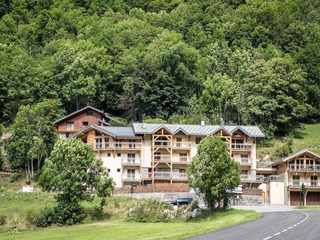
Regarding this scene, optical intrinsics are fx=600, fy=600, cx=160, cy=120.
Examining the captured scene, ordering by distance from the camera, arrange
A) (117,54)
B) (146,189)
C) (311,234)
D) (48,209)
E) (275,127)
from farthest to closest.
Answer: (117,54), (275,127), (146,189), (48,209), (311,234)

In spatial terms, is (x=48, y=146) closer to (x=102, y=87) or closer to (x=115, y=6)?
(x=102, y=87)

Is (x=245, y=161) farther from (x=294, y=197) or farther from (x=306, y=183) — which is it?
(x=306, y=183)

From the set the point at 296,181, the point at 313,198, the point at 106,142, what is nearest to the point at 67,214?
the point at 106,142

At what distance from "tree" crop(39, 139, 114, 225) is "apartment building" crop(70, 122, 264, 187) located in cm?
1864

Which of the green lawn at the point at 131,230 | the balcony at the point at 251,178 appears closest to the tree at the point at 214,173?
the green lawn at the point at 131,230

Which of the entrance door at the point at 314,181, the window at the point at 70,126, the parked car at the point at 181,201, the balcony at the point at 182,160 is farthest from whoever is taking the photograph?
the window at the point at 70,126

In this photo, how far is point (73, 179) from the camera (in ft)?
174

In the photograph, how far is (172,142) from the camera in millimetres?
75000

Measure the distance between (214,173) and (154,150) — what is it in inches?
1021

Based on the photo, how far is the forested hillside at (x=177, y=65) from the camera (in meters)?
89.8

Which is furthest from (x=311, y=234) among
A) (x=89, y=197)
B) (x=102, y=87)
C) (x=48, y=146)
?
(x=102, y=87)

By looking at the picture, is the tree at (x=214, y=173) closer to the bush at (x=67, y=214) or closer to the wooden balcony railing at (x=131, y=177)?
the bush at (x=67, y=214)

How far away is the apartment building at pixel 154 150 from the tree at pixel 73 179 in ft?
61.2

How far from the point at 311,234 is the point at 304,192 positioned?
145 feet
